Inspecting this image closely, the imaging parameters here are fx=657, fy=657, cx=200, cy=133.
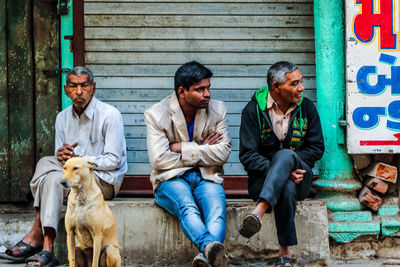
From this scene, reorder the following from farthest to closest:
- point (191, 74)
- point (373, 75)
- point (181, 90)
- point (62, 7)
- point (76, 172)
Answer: point (62, 7) < point (373, 75) < point (181, 90) < point (191, 74) < point (76, 172)

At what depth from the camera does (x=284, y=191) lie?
471 cm

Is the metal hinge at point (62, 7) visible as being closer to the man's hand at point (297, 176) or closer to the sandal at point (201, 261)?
the man's hand at point (297, 176)

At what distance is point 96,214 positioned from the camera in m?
4.06

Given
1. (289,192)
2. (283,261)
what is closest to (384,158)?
(289,192)

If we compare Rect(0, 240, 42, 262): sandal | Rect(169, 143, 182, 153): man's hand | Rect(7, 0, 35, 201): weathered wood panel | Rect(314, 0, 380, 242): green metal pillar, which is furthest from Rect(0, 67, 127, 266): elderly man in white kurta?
Rect(314, 0, 380, 242): green metal pillar

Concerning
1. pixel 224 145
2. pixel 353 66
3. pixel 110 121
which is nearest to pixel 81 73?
pixel 110 121

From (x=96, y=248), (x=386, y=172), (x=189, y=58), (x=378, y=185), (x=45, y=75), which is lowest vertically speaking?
(x=96, y=248)

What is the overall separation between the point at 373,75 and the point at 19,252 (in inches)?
125

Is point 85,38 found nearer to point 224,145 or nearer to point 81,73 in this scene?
point 81,73

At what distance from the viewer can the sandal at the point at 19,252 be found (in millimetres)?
5102

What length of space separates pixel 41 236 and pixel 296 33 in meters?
2.82

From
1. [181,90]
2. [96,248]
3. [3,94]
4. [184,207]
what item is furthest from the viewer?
[3,94]

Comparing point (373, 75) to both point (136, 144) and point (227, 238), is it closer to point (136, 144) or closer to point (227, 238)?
point (227, 238)

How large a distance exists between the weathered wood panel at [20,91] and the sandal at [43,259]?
1.24 meters
